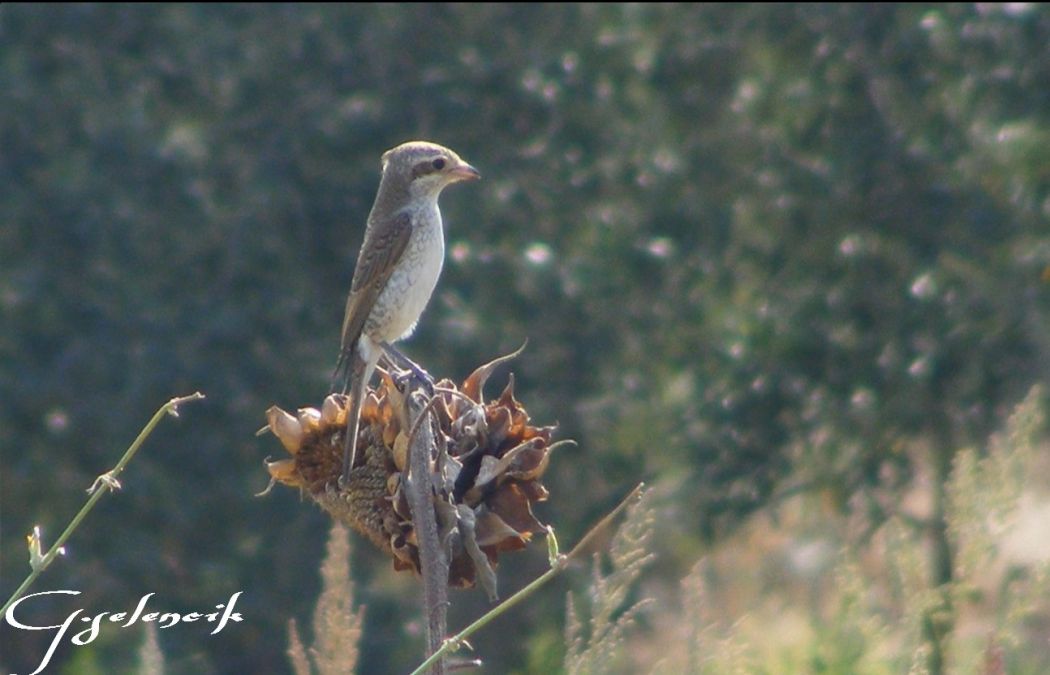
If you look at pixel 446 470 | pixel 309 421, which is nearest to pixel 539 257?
pixel 309 421

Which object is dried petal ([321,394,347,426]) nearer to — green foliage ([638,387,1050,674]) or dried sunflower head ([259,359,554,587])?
dried sunflower head ([259,359,554,587])

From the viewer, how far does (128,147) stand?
25.0ft

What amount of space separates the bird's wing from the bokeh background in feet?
9.86

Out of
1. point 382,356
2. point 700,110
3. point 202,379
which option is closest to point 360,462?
point 382,356

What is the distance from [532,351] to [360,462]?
5.24 metres

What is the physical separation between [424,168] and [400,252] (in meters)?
0.26

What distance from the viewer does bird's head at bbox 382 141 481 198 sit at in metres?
4.46

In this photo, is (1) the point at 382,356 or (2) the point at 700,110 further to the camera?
(2) the point at 700,110

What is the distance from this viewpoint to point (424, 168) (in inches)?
177

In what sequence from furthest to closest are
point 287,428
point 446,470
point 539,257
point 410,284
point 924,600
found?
point 539,257 → point 410,284 → point 924,600 → point 287,428 → point 446,470

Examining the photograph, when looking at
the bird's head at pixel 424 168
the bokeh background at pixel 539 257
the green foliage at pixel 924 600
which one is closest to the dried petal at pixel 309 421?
the green foliage at pixel 924 600

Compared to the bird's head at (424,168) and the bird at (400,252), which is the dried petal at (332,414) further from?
the bird's head at (424,168)

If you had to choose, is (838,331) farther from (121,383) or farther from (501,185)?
(121,383)

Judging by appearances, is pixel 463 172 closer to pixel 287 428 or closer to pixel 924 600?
pixel 287 428
